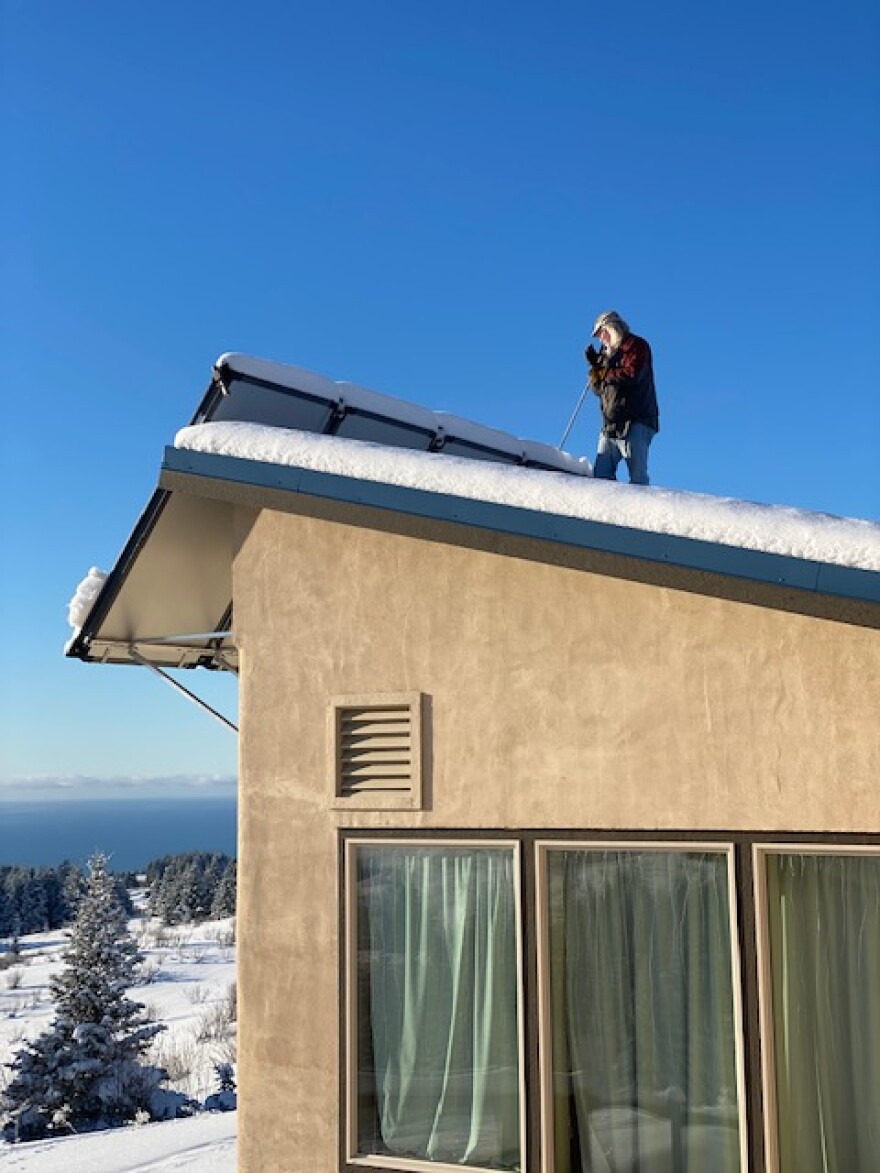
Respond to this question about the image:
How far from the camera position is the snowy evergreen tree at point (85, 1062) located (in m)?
20.3

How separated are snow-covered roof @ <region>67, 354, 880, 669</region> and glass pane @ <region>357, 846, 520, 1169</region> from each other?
168cm

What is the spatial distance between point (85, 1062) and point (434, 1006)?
1712 centimetres

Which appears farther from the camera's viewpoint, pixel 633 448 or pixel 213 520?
pixel 633 448

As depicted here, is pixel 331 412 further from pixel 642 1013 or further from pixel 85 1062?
pixel 85 1062

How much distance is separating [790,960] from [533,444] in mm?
4765

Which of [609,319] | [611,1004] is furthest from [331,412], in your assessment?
[611,1004]

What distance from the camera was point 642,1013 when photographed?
5.21 m

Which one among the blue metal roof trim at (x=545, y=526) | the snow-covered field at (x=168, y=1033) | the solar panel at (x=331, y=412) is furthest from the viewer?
the snow-covered field at (x=168, y=1033)

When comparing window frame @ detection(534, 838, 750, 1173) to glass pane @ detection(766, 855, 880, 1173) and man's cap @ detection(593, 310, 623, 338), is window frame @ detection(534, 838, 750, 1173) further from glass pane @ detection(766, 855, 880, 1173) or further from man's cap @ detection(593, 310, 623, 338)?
man's cap @ detection(593, 310, 623, 338)

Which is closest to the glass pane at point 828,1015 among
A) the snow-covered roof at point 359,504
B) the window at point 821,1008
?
the window at point 821,1008

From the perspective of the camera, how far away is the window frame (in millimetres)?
4957

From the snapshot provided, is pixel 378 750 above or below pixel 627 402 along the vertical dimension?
below

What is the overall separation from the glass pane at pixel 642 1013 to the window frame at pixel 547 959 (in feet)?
0.09

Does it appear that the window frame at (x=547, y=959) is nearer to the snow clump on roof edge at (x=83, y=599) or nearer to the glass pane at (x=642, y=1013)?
the glass pane at (x=642, y=1013)
